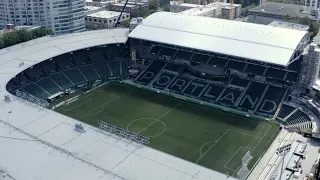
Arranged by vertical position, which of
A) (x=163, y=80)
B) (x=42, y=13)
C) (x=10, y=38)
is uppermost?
(x=42, y=13)

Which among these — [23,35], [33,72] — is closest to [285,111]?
[33,72]

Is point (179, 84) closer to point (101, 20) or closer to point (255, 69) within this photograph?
point (255, 69)

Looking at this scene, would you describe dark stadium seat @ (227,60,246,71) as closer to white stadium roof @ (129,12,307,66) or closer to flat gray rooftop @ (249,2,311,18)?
white stadium roof @ (129,12,307,66)

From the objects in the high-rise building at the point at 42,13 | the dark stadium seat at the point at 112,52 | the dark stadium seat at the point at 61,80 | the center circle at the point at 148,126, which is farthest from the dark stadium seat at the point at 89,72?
the high-rise building at the point at 42,13

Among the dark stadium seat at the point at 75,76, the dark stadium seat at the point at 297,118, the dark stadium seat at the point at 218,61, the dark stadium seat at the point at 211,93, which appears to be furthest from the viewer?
the dark stadium seat at the point at 75,76

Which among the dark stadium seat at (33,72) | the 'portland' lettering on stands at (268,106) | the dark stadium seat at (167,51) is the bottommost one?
the 'portland' lettering on stands at (268,106)

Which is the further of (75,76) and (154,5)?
(154,5)

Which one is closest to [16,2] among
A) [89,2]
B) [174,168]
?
[89,2]

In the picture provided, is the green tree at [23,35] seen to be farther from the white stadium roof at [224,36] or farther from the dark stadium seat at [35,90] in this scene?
the white stadium roof at [224,36]
